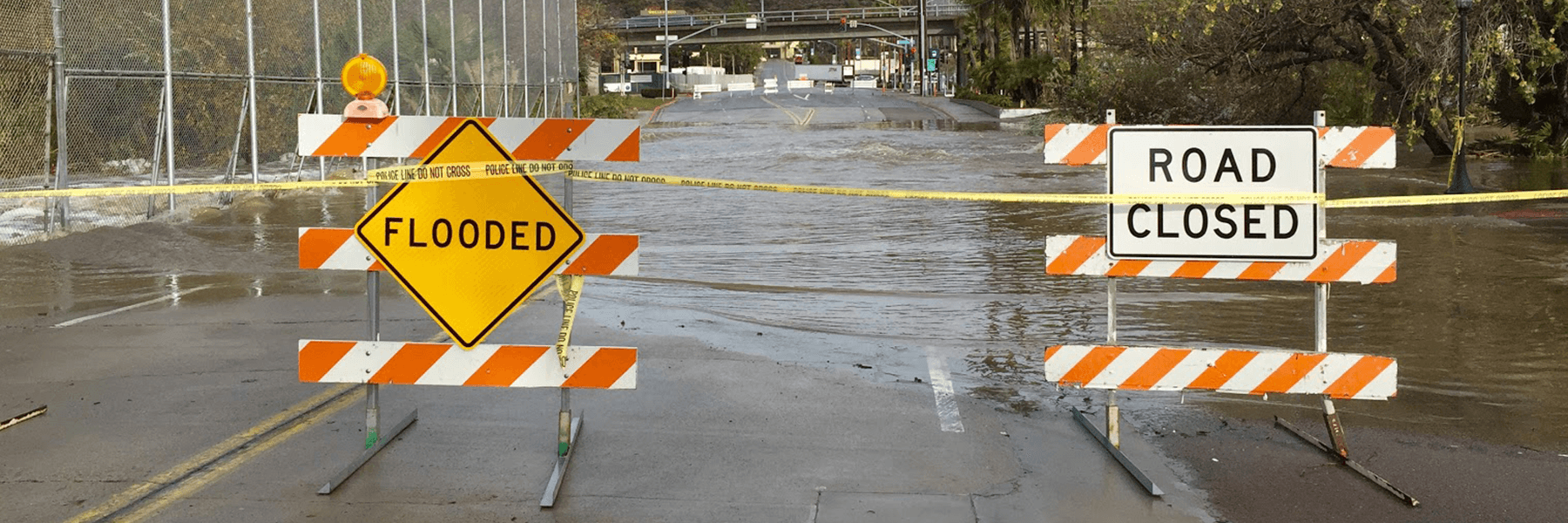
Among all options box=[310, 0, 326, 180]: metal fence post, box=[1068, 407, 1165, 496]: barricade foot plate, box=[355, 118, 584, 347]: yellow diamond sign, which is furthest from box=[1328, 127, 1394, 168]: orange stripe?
box=[310, 0, 326, 180]: metal fence post

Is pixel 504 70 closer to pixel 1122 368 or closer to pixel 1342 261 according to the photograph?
pixel 1122 368

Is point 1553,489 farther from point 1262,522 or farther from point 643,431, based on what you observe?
point 643,431

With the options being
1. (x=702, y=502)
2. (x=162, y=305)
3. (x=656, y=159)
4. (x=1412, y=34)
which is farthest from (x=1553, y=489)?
(x=656, y=159)

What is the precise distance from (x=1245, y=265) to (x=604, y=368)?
2.87 m

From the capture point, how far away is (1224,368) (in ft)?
23.9

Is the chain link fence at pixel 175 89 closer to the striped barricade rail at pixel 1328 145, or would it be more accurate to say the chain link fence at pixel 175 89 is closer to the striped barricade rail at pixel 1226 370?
the striped barricade rail at pixel 1328 145

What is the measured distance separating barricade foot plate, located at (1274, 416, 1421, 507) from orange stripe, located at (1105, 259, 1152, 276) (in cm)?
125

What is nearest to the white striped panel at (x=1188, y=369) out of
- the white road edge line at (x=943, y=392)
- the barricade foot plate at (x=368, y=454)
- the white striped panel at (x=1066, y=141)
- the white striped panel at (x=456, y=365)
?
the white striped panel at (x=1066, y=141)

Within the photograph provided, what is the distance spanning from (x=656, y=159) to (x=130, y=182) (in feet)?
57.9

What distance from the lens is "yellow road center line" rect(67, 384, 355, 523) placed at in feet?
21.3

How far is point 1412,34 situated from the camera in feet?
86.4

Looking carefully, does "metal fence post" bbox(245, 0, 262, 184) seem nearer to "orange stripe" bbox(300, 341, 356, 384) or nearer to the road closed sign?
"orange stripe" bbox(300, 341, 356, 384)

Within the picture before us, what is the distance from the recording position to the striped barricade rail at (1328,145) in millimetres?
7199

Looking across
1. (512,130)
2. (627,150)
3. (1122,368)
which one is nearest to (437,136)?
(512,130)
